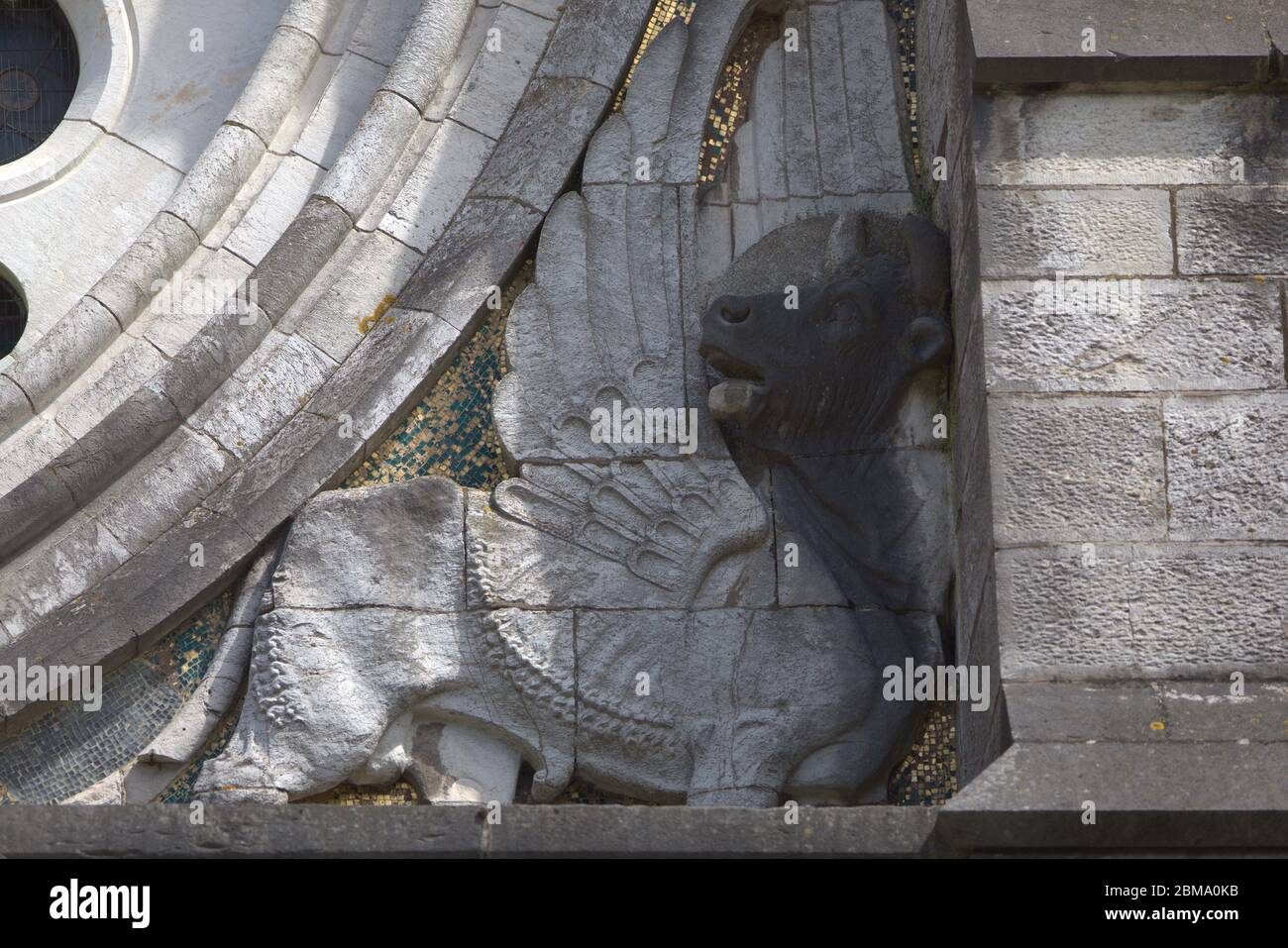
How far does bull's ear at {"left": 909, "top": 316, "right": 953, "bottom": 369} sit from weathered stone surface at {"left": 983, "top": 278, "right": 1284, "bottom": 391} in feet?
1.84

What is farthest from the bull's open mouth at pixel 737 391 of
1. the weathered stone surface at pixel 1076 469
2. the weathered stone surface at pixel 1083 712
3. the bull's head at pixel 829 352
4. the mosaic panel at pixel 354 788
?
the weathered stone surface at pixel 1083 712

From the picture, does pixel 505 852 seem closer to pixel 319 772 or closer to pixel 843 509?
pixel 319 772

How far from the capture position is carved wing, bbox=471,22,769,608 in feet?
24.1

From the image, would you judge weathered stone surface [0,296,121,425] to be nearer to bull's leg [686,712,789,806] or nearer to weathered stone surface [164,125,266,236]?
weathered stone surface [164,125,266,236]

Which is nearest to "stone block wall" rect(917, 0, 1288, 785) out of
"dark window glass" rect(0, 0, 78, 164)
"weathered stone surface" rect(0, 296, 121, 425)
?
"weathered stone surface" rect(0, 296, 121, 425)

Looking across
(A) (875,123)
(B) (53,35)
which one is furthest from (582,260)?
(B) (53,35)

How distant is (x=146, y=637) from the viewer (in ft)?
24.5

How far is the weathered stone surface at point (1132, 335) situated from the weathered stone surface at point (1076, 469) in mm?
72

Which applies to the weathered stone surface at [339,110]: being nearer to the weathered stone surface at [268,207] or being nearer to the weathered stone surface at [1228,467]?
the weathered stone surface at [268,207]

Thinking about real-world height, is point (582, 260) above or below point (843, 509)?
above

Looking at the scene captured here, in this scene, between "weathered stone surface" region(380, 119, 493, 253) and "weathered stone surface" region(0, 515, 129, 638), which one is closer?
"weathered stone surface" region(0, 515, 129, 638)

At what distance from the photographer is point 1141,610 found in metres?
6.42
